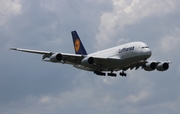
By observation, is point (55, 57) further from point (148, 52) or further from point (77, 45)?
point (77, 45)

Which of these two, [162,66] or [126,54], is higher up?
[162,66]

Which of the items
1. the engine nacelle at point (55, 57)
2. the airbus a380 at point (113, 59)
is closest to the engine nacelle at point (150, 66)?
the airbus a380 at point (113, 59)

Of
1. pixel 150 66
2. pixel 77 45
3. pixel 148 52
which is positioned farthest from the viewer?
pixel 77 45

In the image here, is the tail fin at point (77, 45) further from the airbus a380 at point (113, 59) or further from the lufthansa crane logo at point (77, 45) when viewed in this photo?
the airbus a380 at point (113, 59)

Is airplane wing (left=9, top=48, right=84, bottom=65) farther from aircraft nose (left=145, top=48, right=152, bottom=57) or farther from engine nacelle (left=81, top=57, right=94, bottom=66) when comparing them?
aircraft nose (left=145, top=48, right=152, bottom=57)

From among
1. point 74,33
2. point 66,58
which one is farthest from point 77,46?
point 66,58

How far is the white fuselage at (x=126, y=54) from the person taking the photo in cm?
10075

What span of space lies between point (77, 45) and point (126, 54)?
637 inches

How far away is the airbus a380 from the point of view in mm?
101188

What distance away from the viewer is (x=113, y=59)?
→ 10288 cm

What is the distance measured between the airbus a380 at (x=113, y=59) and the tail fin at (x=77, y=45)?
11.5 feet

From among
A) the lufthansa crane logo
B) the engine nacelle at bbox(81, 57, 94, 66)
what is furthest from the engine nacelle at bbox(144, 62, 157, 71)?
the lufthansa crane logo

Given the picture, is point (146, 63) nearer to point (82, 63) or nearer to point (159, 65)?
A: point (159, 65)

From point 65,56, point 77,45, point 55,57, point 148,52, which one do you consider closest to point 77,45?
point 77,45
